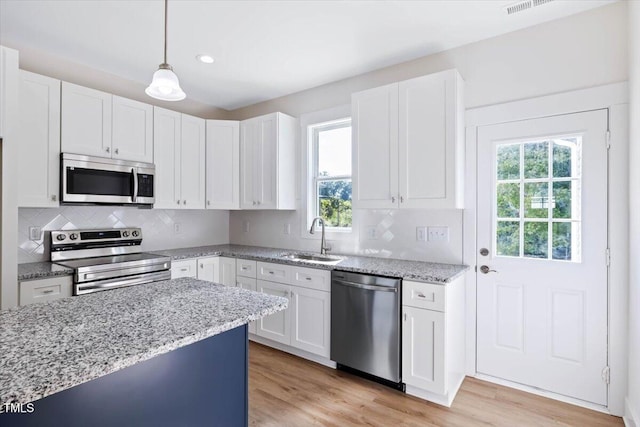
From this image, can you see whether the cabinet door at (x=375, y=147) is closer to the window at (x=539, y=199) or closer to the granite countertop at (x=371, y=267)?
the granite countertop at (x=371, y=267)

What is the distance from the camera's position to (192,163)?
3.60 meters

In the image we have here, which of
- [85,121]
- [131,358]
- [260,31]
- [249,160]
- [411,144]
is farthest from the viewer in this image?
[249,160]

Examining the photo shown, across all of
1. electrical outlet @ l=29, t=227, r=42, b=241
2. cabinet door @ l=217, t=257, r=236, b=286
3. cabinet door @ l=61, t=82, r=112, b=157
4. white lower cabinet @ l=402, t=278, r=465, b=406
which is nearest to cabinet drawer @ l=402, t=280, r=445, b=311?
white lower cabinet @ l=402, t=278, r=465, b=406

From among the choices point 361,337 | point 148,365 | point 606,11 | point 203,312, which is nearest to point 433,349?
point 361,337

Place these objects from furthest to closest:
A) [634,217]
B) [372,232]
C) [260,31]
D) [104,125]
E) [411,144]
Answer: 1. [372,232]
2. [104,125]
3. [411,144]
4. [260,31]
5. [634,217]

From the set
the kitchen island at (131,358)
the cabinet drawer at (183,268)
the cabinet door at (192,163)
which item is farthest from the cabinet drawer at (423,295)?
the cabinet door at (192,163)

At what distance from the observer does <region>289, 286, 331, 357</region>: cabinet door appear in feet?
9.08

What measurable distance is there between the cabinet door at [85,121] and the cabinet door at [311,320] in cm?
210

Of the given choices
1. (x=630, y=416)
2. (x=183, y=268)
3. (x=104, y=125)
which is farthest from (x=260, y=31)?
(x=630, y=416)

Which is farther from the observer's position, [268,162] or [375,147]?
[268,162]

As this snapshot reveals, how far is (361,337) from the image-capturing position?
8.34ft

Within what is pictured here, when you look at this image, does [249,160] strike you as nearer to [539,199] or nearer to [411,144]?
[411,144]

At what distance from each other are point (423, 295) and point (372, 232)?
37.9 inches

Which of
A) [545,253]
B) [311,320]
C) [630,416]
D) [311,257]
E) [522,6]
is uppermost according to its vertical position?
[522,6]
